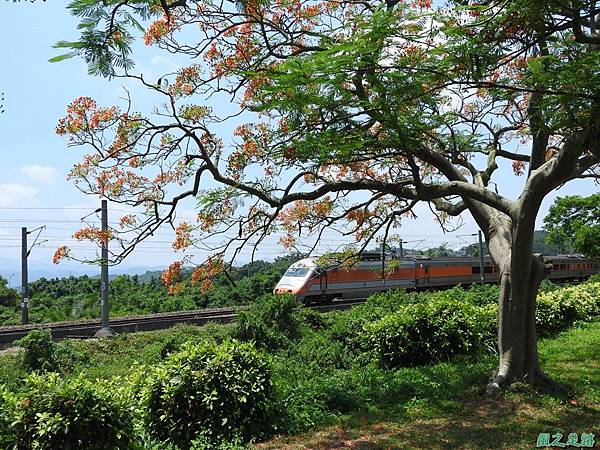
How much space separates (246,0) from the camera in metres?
6.43

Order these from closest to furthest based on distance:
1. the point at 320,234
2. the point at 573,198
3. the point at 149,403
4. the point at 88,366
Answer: the point at 149,403 → the point at 320,234 → the point at 88,366 → the point at 573,198

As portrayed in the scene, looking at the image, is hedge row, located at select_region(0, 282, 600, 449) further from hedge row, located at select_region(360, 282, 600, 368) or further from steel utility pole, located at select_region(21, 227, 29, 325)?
steel utility pole, located at select_region(21, 227, 29, 325)

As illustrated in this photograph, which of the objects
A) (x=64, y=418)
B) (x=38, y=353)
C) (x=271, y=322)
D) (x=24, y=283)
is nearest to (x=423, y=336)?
(x=271, y=322)

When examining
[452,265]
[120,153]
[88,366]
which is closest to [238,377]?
[120,153]

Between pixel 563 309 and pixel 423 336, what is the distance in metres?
5.15

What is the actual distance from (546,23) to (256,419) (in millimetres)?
4300

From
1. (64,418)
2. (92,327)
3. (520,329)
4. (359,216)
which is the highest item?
(359,216)

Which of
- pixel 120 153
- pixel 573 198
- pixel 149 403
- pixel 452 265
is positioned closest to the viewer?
pixel 149 403

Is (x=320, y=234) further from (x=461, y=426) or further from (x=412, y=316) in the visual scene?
(x=461, y=426)

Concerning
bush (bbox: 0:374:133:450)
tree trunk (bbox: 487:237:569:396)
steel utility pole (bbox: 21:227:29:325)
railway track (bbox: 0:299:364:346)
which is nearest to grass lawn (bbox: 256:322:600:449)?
tree trunk (bbox: 487:237:569:396)

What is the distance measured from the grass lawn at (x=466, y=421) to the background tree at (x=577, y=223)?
13331 mm

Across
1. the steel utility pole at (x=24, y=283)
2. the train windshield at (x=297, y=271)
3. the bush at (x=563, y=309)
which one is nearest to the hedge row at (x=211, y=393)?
the bush at (x=563, y=309)

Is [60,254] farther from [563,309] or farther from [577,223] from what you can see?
[577,223]

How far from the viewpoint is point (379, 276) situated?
18.4 metres
